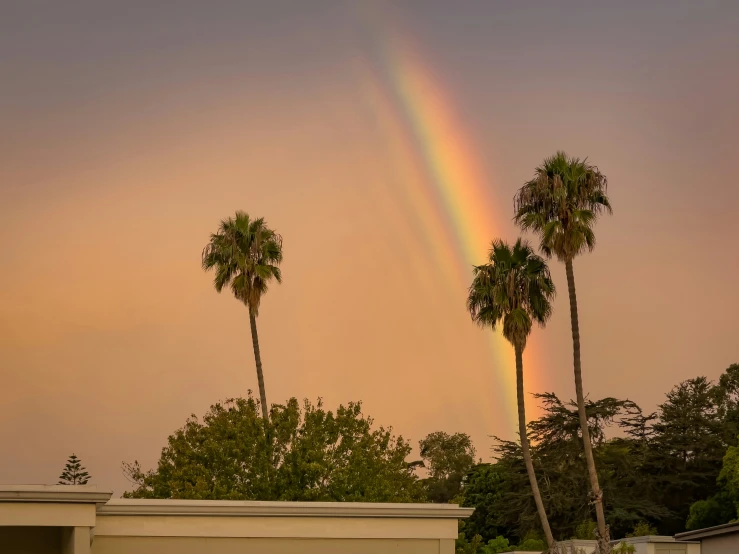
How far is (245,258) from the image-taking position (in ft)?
178

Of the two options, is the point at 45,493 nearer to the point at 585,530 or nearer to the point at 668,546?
the point at 668,546

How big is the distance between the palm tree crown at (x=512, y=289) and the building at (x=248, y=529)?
21.6 meters

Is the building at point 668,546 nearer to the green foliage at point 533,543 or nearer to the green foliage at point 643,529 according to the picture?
the green foliage at point 533,543

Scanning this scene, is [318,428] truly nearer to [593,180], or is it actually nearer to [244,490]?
[244,490]

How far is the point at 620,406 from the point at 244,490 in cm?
3723

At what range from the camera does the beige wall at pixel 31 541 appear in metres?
24.3

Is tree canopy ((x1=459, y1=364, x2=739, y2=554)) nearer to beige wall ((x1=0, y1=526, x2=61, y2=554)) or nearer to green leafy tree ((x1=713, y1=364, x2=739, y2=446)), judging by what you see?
green leafy tree ((x1=713, y1=364, x2=739, y2=446))

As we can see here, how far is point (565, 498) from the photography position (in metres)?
70.8

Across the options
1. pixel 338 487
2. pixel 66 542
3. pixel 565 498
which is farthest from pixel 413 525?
pixel 565 498

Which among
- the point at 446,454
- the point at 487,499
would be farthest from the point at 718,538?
the point at 446,454

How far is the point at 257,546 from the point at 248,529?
421 millimetres

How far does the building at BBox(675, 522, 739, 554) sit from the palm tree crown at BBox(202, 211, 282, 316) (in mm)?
23112

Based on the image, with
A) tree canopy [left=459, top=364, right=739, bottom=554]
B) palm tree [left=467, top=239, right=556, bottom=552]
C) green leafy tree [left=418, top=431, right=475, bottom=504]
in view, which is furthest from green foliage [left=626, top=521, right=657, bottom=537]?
green leafy tree [left=418, top=431, right=475, bottom=504]

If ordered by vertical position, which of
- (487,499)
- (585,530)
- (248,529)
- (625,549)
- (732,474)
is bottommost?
(248,529)
